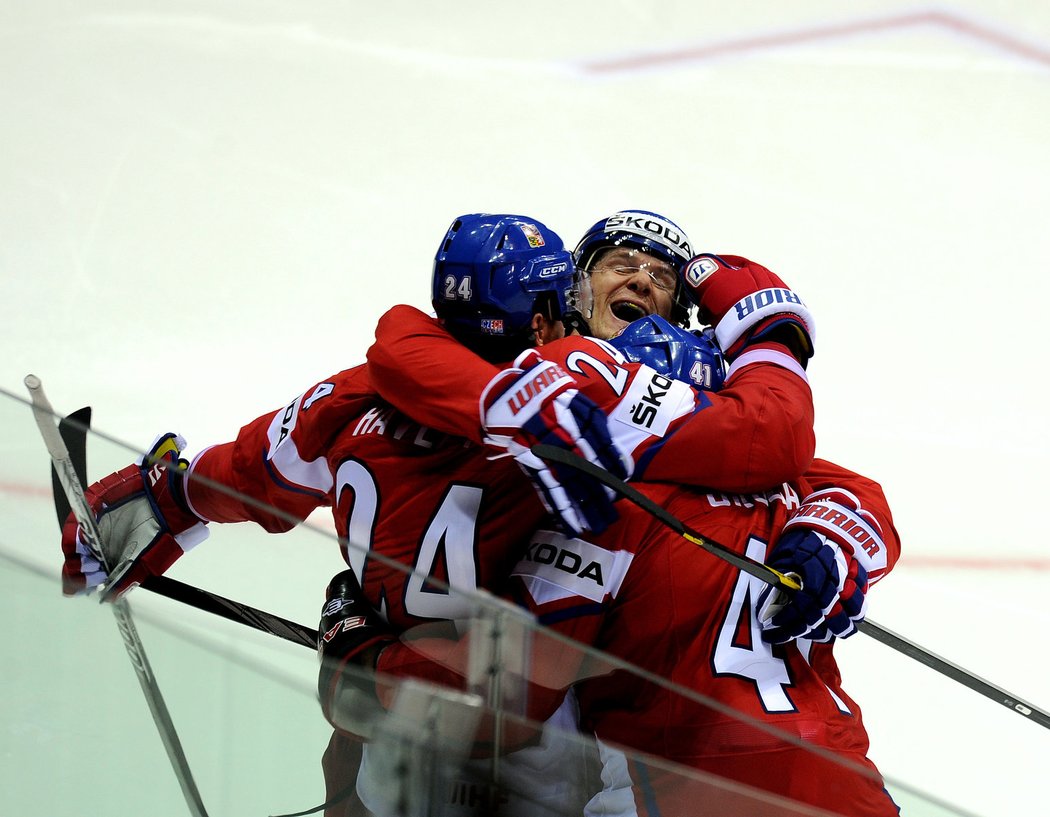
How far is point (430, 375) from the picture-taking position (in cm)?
184

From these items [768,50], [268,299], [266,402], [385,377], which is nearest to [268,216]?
[268,299]

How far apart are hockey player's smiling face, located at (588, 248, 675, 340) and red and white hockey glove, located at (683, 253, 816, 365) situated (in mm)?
260

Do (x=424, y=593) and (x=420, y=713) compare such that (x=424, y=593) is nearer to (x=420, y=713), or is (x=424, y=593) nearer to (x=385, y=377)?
(x=420, y=713)

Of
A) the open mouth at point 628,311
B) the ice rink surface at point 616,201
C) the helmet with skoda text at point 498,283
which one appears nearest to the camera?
the helmet with skoda text at point 498,283

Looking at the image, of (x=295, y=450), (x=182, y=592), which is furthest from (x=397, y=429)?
(x=182, y=592)

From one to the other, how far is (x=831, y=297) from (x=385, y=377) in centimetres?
288

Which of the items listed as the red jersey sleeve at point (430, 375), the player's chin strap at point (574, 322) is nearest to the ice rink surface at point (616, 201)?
the player's chin strap at point (574, 322)

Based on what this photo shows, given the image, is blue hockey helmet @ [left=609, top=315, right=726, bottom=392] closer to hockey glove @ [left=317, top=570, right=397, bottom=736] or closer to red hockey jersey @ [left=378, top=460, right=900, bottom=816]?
red hockey jersey @ [left=378, top=460, right=900, bottom=816]

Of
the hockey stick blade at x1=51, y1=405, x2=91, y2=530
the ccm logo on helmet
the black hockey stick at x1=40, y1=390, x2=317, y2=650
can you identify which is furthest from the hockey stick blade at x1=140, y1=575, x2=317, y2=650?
the ccm logo on helmet

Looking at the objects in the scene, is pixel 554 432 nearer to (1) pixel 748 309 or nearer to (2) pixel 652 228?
(1) pixel 748 309

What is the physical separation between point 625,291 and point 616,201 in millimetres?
2244

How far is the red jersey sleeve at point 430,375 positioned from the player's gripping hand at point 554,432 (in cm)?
4

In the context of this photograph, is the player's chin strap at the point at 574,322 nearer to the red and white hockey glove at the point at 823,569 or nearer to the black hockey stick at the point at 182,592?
the red and white hockey glove at the point at 823,569

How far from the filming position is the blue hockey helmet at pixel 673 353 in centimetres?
211
